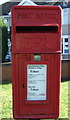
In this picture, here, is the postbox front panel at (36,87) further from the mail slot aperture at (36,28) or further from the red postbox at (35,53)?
the mail slot aperture at (36,28)

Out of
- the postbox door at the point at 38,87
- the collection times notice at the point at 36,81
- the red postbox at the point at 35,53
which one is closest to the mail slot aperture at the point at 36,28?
the red postbox at the point at 35,53

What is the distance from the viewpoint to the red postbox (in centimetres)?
360

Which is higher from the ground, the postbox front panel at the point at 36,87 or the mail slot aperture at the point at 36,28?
the mail slot aperture at the point at 36,28

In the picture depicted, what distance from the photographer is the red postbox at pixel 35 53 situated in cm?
360

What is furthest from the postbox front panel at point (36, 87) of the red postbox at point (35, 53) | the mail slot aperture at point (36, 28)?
the mail slot aperture at point (36, 28)

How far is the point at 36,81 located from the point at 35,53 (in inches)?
18.5

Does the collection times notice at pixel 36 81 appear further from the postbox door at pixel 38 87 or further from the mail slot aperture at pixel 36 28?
the mail slot aperture at pixel 36 28

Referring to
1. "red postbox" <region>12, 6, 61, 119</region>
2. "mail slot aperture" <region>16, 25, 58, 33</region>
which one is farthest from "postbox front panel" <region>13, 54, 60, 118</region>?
"mail slot aperture" <region>16, 25, 58, 33</region>

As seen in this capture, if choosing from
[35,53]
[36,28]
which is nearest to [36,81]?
[35,53]

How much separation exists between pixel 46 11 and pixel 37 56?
751mm

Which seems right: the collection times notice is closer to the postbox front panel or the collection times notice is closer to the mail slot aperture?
the postbox front panel

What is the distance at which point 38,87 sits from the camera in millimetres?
3697

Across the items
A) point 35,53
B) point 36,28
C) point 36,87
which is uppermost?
point 36,28

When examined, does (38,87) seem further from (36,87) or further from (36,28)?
(36,28)
